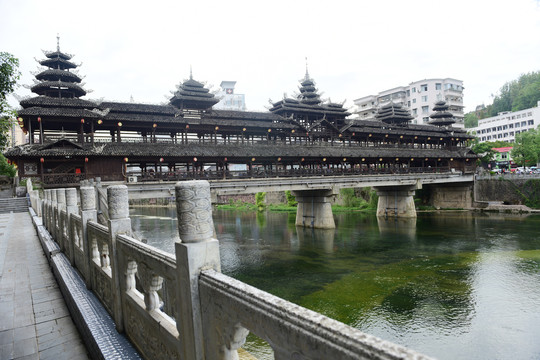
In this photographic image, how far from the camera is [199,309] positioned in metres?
2.97

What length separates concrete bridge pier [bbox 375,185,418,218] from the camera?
3431cm

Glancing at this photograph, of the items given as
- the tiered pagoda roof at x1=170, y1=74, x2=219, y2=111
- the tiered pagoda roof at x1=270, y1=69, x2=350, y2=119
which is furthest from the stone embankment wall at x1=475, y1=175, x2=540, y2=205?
the tiered pagoda roof at x1=170, y1=74, x2=219, y2=111

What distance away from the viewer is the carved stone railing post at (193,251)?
9.58 feet

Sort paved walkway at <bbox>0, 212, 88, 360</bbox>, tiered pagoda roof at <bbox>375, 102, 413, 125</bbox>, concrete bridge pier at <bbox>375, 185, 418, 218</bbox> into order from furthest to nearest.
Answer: tiered pagoda roof at <bbox>375, 102, 413, 125</bbox> → concrete bridge pier at <bbox>375, 185, 418, 218</bbox> → paved walkway at <bbox>0, 212, 88, 360</bbox>

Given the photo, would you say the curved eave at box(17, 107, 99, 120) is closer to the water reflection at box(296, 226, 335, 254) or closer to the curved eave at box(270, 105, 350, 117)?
the curved eave at box(270, 105, 350, 117)

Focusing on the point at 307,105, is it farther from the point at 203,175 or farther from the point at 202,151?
the point at 203,175

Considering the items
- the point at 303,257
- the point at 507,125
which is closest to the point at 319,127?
the point at 303,257

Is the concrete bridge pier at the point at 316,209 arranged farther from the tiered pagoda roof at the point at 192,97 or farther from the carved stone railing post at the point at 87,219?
the carved stone railing post at the point at 87,219

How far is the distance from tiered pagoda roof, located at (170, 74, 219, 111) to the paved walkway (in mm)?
22616

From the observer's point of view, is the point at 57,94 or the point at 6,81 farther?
the point at 57,94

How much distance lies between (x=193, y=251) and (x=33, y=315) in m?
5.01

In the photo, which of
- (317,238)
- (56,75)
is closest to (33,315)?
(317,238)

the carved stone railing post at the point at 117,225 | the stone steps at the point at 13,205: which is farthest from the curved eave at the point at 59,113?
the carved stone railing post at the point at 117,225

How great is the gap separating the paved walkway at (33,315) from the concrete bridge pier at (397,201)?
1280 inches
